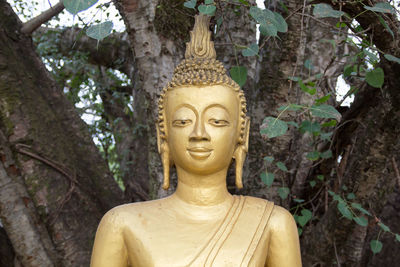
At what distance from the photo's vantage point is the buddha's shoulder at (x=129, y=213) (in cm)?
235

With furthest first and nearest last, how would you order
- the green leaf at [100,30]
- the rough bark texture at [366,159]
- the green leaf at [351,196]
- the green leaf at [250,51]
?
1. the green leaf at [351,196]
2. the rough bark texture at [366,159]
3. the green leaf at [250,51]
4. the green leaf at [100,30]

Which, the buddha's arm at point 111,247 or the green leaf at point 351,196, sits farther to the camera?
the green leaf at point 351,196

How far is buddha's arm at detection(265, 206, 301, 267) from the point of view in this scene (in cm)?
235

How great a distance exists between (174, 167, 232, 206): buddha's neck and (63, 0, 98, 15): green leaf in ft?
2.96

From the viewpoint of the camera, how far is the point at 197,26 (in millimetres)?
2549

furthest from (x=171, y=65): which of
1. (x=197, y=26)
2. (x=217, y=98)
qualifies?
(x=217, y=98)

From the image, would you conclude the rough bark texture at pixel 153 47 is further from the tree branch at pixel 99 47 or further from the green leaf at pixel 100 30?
the tree branch at pixel 99 47

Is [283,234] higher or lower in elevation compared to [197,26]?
lower

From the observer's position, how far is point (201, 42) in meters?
2.51

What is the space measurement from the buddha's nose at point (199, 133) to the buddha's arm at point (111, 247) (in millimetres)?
523

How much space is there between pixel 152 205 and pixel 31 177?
1.16 m

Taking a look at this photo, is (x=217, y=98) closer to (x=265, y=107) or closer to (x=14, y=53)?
(x=265, y=107)

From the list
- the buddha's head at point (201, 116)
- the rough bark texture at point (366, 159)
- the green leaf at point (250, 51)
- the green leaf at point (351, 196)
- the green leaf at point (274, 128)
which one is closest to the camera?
the green leaf at point (274, 128)

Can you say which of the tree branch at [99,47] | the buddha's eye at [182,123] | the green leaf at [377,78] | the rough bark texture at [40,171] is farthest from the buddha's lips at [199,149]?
the tree branch at [99,47]
